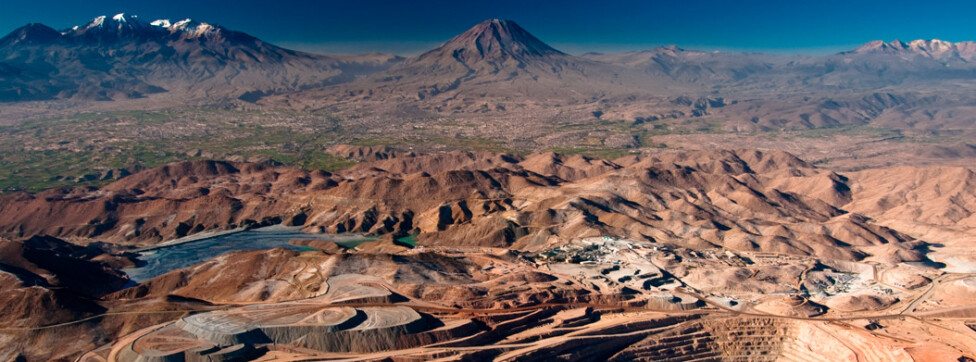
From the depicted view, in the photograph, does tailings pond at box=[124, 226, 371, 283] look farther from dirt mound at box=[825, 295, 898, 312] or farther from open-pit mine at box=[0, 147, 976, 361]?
dirt mound at box=[825, 295, 898, 312]

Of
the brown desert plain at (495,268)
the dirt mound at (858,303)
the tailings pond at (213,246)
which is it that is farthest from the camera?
the tailings pond at (213,246)

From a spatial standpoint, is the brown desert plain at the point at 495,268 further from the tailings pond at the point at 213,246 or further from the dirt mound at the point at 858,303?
the tailings pond at the point at 213,246

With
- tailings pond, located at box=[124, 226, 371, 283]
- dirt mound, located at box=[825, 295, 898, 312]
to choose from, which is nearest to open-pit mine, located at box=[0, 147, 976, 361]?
dirt mound, located at box=[825, 295, 898, 312]

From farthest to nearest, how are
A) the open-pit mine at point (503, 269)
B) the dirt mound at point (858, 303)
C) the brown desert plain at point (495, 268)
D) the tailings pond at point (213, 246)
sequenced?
the tailings pond at point (213, 246) → the dirt mound at point (858, 303) → the open-pit mine at point (503, 269) → the brown desert plain at point (495, 268)

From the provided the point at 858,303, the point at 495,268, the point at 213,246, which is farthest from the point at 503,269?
the point at 213,246

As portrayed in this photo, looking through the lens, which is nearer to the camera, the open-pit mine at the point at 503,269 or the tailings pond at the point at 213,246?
the open-pit mine at the point at 503,269

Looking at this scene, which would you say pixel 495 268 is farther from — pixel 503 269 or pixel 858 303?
pixel 858 303

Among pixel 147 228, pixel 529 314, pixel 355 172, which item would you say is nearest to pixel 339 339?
pixel 529 314

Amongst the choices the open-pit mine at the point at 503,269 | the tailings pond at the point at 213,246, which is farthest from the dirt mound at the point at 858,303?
the tailings pond at the point at 213,246

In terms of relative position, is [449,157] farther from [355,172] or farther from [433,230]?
[433,230]
